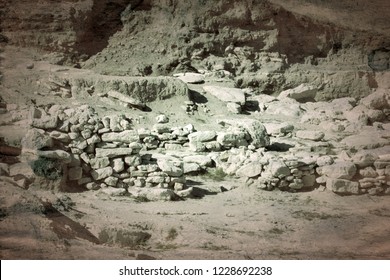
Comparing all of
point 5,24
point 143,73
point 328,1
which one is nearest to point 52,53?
point 5,24

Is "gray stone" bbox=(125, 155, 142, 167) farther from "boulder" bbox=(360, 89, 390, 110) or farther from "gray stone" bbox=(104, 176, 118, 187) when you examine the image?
"boulder" bbox=(360, 89, 390, 110)

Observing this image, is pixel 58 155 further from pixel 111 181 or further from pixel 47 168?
pixel 111 181

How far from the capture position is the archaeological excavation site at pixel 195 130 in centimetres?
544

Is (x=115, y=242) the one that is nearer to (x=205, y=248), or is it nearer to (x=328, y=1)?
(x=205, y=248)

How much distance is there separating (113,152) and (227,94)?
5729mm

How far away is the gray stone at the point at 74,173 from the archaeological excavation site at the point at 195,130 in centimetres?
2

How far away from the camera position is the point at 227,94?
11.9 m

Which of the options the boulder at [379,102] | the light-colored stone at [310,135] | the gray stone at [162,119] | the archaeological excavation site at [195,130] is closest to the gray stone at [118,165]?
the archaeological excavation site at [195,130]

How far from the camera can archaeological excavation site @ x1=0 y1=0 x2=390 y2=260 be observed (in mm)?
5441

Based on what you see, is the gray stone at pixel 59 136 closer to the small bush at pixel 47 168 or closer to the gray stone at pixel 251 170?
the small bush at pixel 47 168

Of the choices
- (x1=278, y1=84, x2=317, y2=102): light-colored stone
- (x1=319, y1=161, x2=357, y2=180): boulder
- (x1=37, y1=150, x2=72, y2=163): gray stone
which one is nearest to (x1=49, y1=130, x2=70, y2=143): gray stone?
(x1=37, y1=150, x2=72, y2=163): gray stone

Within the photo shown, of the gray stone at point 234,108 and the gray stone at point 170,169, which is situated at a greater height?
the gray stone at point 234,108

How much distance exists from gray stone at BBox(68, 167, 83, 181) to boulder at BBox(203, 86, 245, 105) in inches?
232

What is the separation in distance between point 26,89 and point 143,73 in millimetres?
3443
